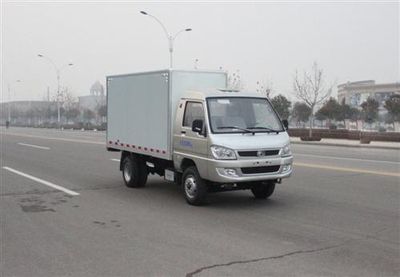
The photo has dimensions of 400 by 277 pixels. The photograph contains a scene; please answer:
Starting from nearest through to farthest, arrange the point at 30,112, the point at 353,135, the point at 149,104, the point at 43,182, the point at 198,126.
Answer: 1. the point at 198,126
2. the point at 149,104
3. the point at 43,182
4. the point at 353,135
5. the point at 30,112

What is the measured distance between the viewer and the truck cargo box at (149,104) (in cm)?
1096

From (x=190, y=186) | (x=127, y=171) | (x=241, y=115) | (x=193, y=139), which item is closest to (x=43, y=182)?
(x=127, y=171)

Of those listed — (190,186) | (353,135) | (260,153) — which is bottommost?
(190,186)

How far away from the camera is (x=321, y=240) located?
7.42 m

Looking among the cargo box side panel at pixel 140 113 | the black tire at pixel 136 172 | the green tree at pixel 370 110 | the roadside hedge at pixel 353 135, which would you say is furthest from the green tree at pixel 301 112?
the black tire at pixel 136 172

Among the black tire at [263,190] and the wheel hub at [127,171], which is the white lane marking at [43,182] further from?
the black tire at [263,190]

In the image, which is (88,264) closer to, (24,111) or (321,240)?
(321,240)

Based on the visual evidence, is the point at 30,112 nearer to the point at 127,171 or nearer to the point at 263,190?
the point at 127,171

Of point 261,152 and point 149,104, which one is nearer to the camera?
point 261,152

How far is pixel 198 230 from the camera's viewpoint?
8.03m

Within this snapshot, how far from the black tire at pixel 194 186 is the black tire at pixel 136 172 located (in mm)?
2509

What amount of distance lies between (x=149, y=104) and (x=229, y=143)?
2873mm

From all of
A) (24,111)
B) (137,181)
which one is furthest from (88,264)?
(24,111)

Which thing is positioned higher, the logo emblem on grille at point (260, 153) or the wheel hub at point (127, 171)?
the logo emblem on grille at point (260, 153)
